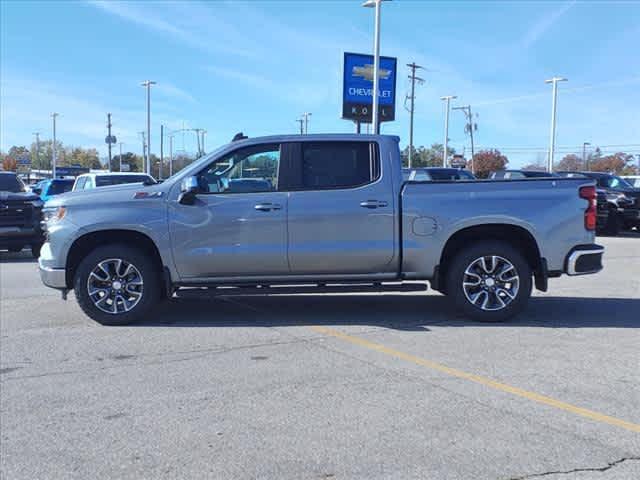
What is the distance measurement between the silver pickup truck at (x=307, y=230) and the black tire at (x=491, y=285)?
1 centimetres

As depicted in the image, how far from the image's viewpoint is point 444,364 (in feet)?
18.6

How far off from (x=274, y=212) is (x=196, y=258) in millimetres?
991

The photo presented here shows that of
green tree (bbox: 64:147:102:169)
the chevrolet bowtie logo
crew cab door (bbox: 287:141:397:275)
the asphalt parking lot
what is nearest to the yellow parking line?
the asphalt parking lot

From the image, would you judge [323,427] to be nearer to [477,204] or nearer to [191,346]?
[191,346]

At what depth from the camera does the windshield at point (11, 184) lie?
1488 cm

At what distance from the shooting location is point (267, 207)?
6.98 metres

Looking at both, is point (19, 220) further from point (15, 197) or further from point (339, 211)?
point (339, 211)

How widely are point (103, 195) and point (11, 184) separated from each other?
9.37 m

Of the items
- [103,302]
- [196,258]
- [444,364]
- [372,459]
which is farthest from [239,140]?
[372,459]

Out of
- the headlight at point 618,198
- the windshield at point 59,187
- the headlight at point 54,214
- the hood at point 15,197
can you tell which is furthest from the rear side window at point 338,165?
the windshield at point 59,187

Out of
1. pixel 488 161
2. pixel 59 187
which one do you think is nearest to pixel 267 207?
pixel 59 187

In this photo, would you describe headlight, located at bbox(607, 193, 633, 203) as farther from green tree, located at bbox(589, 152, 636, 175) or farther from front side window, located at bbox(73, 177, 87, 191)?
green tree, located at bbox(589, 152, 636, 175)

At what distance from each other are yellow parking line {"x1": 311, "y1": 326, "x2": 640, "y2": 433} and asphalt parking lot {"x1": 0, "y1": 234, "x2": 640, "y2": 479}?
0.07ft

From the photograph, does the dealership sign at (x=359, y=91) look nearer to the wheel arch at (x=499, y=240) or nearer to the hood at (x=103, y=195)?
the wheel arch at (x=499, y=240)
